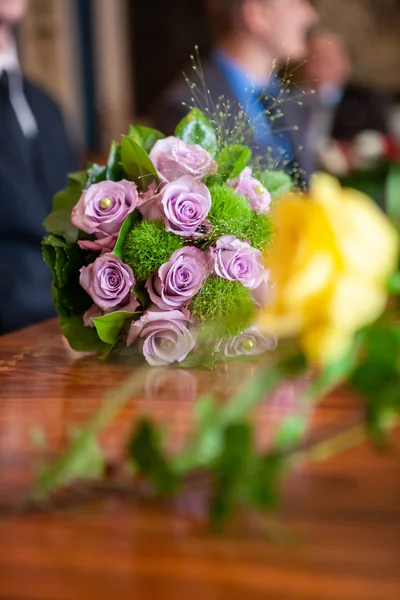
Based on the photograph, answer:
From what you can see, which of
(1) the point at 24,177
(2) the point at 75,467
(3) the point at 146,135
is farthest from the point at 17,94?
(2) the point at 75,467

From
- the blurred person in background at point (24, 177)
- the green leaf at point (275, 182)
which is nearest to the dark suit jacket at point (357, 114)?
the blurred person in background at point (24, 177)

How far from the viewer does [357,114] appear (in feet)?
14.3

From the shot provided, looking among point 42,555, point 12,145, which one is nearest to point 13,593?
point 42,555

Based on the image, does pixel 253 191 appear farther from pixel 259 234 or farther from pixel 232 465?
pixel 232 465

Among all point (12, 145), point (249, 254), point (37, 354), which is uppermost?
point (12, 145)

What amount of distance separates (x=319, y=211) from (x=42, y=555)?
0.20 metres

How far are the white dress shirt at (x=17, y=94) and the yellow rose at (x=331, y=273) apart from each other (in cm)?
157

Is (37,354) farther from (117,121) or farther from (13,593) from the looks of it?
(117,121)

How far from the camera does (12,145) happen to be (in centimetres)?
175

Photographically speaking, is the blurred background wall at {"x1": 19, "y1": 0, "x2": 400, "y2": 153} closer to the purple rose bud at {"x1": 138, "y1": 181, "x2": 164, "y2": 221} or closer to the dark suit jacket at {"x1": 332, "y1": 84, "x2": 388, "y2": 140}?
the dark suit jacket at {"x1": 332, "y1": 84, "x2": 388, "y2": 140}

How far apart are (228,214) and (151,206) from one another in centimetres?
7

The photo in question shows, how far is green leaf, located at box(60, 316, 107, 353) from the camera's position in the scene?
80cm

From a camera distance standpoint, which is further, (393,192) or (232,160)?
(232,160)

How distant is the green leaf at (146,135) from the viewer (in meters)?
0.83
